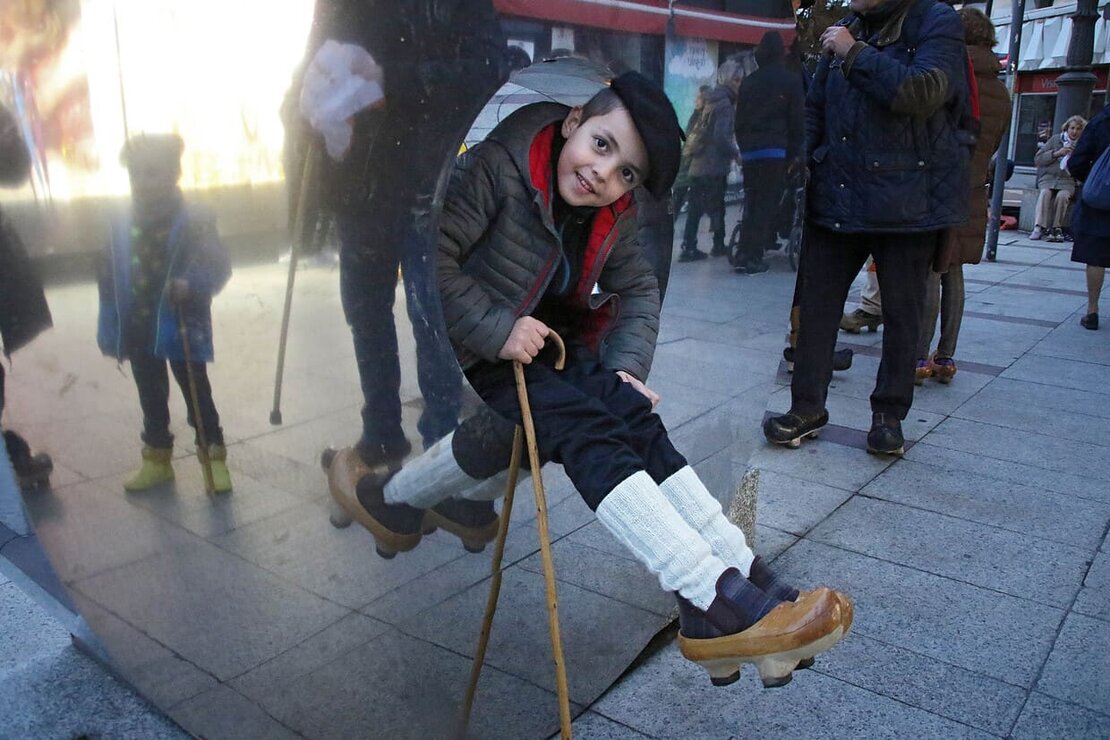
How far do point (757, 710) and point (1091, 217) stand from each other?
5.32 meters

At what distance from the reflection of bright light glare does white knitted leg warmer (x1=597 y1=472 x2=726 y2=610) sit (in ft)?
3.01

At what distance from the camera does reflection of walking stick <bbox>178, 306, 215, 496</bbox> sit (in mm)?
1743

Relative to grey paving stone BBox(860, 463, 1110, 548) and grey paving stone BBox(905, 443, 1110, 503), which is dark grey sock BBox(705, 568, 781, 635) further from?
grey paving stone BBox(905, 443, 1110, 503)

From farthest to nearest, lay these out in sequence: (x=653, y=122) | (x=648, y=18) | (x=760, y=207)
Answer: (x=760, y=207), (x=648, y=18), (x=653, y=122)

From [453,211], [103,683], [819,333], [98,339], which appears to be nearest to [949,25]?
[819,333]

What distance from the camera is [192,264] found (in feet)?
5.65

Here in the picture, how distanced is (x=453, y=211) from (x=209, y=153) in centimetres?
49

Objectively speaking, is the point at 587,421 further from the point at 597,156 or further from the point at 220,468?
→ the point at 220,468

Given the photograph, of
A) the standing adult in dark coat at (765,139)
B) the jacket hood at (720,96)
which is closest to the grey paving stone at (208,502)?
the jacket hood at (720,96)

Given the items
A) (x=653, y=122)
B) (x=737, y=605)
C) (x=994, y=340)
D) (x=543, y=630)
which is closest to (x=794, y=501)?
(x=543, y=630)

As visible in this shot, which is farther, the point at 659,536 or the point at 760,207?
the point at 760,207

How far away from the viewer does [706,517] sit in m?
2.13

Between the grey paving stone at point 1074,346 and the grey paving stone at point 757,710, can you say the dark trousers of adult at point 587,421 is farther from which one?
the grey paving stone at point 1074,346

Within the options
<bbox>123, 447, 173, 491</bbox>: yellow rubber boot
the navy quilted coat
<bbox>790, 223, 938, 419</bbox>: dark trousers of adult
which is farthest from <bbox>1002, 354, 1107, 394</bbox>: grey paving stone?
<bbox>123, 447, 173, 491</bbox>: yellow rubber boot
